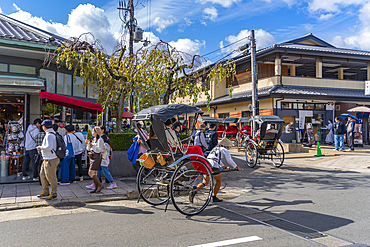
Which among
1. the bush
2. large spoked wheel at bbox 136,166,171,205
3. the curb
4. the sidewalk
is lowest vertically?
the curb

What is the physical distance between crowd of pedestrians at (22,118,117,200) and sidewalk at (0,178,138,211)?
0.23m

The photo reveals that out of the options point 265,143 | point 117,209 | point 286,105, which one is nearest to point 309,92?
point 286,105

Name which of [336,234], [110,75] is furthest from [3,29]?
[336,234]

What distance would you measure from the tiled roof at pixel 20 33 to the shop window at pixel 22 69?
1.27 metres

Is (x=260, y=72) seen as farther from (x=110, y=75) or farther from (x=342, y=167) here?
(x=110, y=75)

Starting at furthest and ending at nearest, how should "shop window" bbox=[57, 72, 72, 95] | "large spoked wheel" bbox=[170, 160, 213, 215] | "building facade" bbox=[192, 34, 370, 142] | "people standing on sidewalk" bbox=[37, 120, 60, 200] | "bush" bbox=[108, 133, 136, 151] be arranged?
"building facade" bbox=[192, 34, 370, 142] < "shop window" bbox=[57, 72, 72, 95] < "bush" bbox=[108, 133, 136, 151] < "people standing on sidewalk" bbox=[37, 120, 60, 200] < "large spoked wheel" bbox=[170, 160, 213, 215]

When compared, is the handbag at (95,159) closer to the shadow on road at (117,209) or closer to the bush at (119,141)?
the shadow on road at (117,209)

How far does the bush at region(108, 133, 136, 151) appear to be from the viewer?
33.4 ft

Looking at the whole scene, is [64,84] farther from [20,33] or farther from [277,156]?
[277,156]

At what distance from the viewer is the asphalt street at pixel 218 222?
14.3 ft

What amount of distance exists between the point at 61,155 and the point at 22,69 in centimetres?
680

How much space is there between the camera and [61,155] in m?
6.88

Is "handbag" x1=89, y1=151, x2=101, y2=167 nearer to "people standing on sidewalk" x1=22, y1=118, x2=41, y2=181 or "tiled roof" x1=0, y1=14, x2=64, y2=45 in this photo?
"people standing on sidewalk" x1=22, y1=118, x2=41, y2=181

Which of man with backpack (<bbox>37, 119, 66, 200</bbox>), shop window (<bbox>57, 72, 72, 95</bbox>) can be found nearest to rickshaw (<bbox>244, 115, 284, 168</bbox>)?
man with backpack (<bbox>37, 119, 66, 200</bbox>)
